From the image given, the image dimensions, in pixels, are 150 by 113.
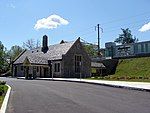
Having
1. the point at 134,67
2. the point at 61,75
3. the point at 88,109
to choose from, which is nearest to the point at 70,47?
the point at 61,75

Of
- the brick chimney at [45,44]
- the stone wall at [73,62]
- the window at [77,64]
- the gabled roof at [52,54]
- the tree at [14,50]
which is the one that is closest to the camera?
the stone wall at [73,62]

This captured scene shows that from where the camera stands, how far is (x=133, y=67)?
6334 cm

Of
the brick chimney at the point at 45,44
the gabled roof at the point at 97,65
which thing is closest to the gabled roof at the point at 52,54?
the brick chimney at the point at 45,44

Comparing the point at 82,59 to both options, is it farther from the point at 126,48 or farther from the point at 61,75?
the point at 126,48

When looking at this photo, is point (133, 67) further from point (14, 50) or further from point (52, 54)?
point (14, 50)

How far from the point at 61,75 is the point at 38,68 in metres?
5.22

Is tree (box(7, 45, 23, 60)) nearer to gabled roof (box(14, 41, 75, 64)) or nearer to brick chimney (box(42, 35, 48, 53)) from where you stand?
brick chimney (box(42, 35, 48, 53))

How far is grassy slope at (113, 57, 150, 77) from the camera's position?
59244 mm

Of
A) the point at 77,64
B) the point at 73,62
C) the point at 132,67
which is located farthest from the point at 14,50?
the point at 132,67

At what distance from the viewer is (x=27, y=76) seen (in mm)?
56562

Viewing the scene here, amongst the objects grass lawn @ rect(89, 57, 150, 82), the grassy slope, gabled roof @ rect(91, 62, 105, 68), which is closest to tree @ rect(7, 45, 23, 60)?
gabled roof @ rect(91, 62, 105, 68)

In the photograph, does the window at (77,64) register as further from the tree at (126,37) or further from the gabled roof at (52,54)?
the tree at (126,37)

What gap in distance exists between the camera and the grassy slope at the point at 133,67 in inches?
2332

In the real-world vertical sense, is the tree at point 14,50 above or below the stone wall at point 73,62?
above
